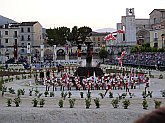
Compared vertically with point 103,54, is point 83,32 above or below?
above

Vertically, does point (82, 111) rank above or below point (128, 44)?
below

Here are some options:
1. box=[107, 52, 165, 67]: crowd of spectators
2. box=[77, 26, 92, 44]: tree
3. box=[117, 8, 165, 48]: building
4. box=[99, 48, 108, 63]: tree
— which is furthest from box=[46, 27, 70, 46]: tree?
box=[107, 52, 165, 67]: crowd of spectators

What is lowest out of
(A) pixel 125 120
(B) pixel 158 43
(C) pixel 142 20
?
(A) pixel 125 120

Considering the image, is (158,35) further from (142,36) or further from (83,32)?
(83,32)

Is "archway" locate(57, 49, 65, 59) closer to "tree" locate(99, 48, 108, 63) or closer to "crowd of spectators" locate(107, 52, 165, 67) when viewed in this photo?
"tree" locate(99, 48, 108, 63)

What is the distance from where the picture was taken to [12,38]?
93125 mm

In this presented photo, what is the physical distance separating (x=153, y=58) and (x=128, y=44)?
96.4 ft

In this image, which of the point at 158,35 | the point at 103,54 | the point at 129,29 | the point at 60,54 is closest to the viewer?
the point at 158,35

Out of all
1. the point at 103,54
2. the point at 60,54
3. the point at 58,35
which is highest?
the point at 58,35

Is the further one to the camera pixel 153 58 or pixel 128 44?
pixel 128 44

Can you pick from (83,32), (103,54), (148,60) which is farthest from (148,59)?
(83,32)

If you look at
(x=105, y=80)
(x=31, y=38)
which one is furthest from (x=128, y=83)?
(x=31, y=38)

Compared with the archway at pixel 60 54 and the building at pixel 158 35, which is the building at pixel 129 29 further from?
the archway at pixel 60 54

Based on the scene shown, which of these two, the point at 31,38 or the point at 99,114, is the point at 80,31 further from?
the point at 99,114
